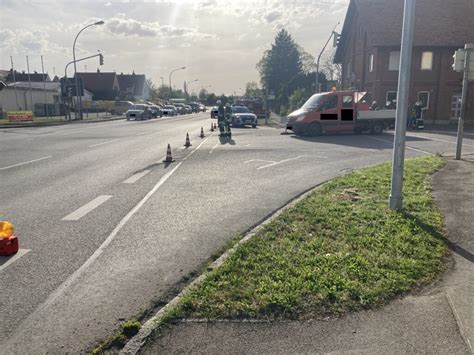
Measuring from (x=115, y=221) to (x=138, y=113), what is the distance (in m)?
39.9

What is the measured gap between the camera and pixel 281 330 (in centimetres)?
318

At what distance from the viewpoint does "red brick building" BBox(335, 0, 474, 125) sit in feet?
99.8

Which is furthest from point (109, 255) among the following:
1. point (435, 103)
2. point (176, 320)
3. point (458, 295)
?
point (435, 103)

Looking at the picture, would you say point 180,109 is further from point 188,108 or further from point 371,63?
point 371,63

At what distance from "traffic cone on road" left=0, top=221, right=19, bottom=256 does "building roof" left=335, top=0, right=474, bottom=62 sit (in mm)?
30280

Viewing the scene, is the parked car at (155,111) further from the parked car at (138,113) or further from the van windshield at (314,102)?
the van windshield at (314,102)

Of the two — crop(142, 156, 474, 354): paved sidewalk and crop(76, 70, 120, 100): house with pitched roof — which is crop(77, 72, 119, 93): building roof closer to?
crop(76, 70, 120, 100): house with pitched roof

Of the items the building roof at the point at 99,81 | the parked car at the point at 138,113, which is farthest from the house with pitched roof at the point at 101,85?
the parked car at the point at 138,113

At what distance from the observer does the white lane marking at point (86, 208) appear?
642cm

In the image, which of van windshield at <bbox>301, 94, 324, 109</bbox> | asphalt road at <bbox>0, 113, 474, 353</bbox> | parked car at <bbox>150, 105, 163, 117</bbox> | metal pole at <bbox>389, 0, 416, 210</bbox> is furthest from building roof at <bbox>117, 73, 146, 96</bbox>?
metal pole at <bbox>389, 0, 416, 210</bbox>

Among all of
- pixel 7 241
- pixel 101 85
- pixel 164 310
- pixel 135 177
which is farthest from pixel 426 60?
pixel 101 85

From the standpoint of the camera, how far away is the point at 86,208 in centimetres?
695

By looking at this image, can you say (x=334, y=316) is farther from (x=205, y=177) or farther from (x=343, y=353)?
(x=205, y=177)

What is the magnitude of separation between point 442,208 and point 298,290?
379 cm
